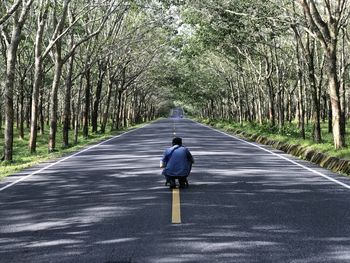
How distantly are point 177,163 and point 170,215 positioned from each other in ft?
8.01

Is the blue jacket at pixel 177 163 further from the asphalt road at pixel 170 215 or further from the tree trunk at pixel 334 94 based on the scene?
the tree trunk at pixel 334 94

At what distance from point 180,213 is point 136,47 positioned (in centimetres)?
3660

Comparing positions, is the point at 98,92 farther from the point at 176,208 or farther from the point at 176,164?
the point at 176,208

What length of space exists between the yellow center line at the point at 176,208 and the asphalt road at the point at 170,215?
81 mm

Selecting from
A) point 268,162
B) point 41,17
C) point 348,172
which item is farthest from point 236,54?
point 348,172

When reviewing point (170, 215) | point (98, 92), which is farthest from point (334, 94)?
point (98, 92)

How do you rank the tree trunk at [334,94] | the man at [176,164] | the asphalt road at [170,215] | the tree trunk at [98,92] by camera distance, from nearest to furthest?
the asphalt road at [170,215]
the man at [176,164]
the tree trunk at [334,94]
the tree trunk at [98,92]

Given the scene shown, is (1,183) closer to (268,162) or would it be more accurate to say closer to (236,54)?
(268,162)

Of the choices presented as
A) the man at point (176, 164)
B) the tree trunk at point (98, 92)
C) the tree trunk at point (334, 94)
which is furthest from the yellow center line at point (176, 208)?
the tree trunk at point (98, 92)

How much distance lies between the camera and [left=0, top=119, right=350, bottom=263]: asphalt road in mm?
5344

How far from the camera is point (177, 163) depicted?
9.56 m

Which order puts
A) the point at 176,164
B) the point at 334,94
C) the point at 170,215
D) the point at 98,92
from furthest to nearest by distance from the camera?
the point at 98,92 < the point at 334,94 < the point at 176,164 < the point at 170,215

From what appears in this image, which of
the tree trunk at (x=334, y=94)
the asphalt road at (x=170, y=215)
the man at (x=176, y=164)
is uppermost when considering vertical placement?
the tree trunk at (x=334, y=94)

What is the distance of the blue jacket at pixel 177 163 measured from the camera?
31.3ft
